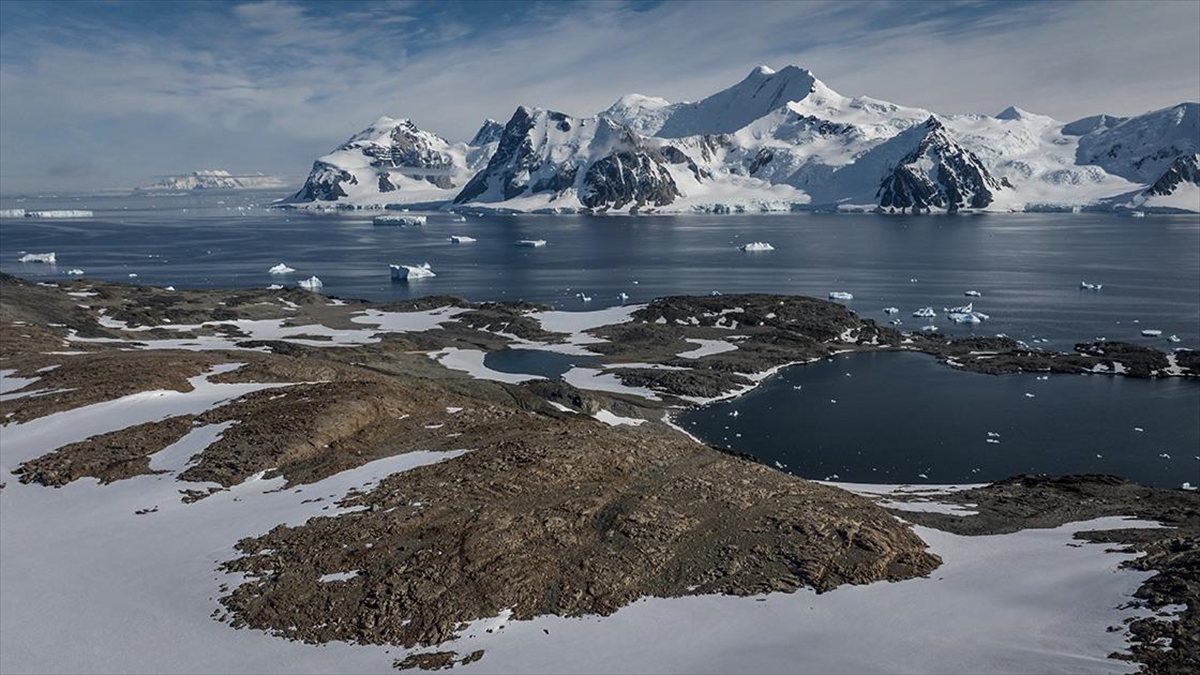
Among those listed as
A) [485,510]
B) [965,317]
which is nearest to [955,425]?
[965,317]

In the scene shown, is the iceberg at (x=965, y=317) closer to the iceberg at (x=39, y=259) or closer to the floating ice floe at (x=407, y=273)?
the floating ice floe at (x=407, y=273)

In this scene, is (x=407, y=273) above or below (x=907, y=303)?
above

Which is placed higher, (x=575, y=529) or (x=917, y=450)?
(x=575, y=529)

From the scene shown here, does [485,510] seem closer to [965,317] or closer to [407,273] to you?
[965,317]

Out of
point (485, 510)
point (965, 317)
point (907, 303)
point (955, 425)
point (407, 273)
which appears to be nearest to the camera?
point (485, 510)

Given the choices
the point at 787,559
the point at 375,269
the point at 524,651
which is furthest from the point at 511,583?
the point at 375,269

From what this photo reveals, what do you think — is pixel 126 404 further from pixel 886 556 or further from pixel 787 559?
pixel 886 556

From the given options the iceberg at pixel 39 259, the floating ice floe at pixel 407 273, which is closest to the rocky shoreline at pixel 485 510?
the floating ice floe at pixel 407 273

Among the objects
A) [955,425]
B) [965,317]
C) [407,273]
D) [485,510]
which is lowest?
[955,425]

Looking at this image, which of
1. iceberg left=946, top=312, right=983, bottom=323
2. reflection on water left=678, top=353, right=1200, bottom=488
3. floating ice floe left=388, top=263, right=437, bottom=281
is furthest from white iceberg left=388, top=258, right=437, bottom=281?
iceberg left=946, top=312, right=983, bottom=323
